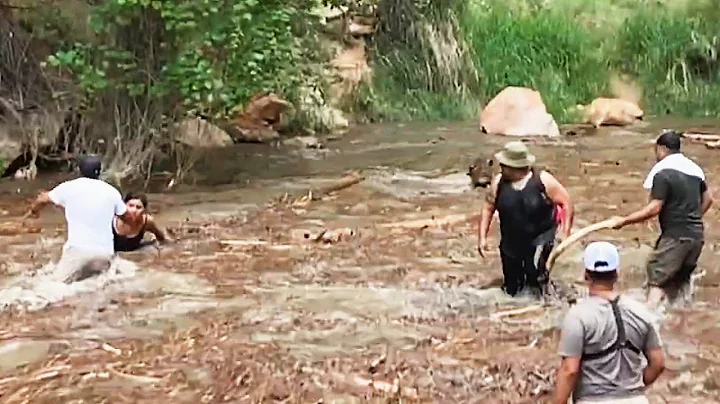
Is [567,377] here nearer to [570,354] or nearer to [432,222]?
[570,354]

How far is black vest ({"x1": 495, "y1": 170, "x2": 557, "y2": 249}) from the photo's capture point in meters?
9.12

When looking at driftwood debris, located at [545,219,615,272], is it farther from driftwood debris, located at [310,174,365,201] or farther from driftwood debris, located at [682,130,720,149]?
driftwood debris, located at [682,130,720,149]

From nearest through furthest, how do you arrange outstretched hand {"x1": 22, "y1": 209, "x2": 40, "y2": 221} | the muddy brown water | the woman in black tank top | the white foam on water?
1. the muddy brown water
2. the white foam on water
3. outstretched hand {"x1": 22, "y1": 209, "x2": 40, "y2": 221}
4. the woman in black tank top

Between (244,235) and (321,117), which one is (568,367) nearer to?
(244,235)

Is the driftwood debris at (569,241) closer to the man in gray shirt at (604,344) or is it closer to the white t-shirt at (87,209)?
the man in gray shirt at (604,344)

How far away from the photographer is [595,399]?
211 inches

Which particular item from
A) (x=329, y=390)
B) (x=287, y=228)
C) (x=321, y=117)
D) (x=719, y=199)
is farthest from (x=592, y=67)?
(x=329, y=390)

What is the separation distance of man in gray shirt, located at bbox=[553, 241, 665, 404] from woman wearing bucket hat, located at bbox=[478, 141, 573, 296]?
368 centimetres

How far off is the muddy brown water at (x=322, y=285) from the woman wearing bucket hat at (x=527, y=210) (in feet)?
1.08

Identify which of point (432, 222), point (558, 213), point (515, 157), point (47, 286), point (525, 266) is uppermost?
point (515, 157)

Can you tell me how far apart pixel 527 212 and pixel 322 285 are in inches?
76.6

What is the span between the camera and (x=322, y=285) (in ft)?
32.9

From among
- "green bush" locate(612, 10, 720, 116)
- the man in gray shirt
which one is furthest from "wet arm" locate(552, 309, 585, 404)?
"green bush" locate(612, 10, 720, 116)

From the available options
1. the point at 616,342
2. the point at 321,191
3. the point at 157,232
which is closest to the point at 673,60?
the point at 321,191
